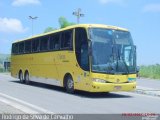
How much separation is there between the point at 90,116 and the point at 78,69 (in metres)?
7.36

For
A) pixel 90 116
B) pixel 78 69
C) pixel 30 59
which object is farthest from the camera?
pixel 30 59

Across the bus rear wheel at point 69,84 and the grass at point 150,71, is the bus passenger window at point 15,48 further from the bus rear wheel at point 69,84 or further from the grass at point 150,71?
the grass at point 150,71

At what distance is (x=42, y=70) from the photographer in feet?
85.6

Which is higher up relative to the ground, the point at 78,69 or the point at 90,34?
the point at 90,34

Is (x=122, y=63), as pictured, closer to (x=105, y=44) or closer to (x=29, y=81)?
(x=105, y=44)

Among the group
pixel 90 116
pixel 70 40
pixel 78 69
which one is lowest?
pixel 90 116

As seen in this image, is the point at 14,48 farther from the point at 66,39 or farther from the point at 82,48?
the point at 82,48

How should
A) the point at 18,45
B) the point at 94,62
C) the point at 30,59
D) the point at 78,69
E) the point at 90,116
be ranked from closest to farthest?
the point at 90,116
the point at 94,62
the point at 78,69
the point at 30,59
the point at 18,45

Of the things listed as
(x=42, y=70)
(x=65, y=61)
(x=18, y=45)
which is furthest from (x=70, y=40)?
(x=18, y=45)

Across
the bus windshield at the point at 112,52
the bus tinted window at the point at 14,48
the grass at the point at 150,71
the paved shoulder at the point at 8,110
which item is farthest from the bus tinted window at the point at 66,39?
the grass at the point at 150,71

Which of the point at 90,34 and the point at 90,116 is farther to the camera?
the point at 90,34

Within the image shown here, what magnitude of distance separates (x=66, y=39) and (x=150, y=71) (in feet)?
117

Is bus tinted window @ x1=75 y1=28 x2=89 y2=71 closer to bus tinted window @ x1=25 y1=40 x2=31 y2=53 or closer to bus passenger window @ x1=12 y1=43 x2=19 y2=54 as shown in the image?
bus tinted window @ x1=25 y1=40 x2=31 y2=53

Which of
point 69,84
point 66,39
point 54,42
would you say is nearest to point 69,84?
point 69,84
